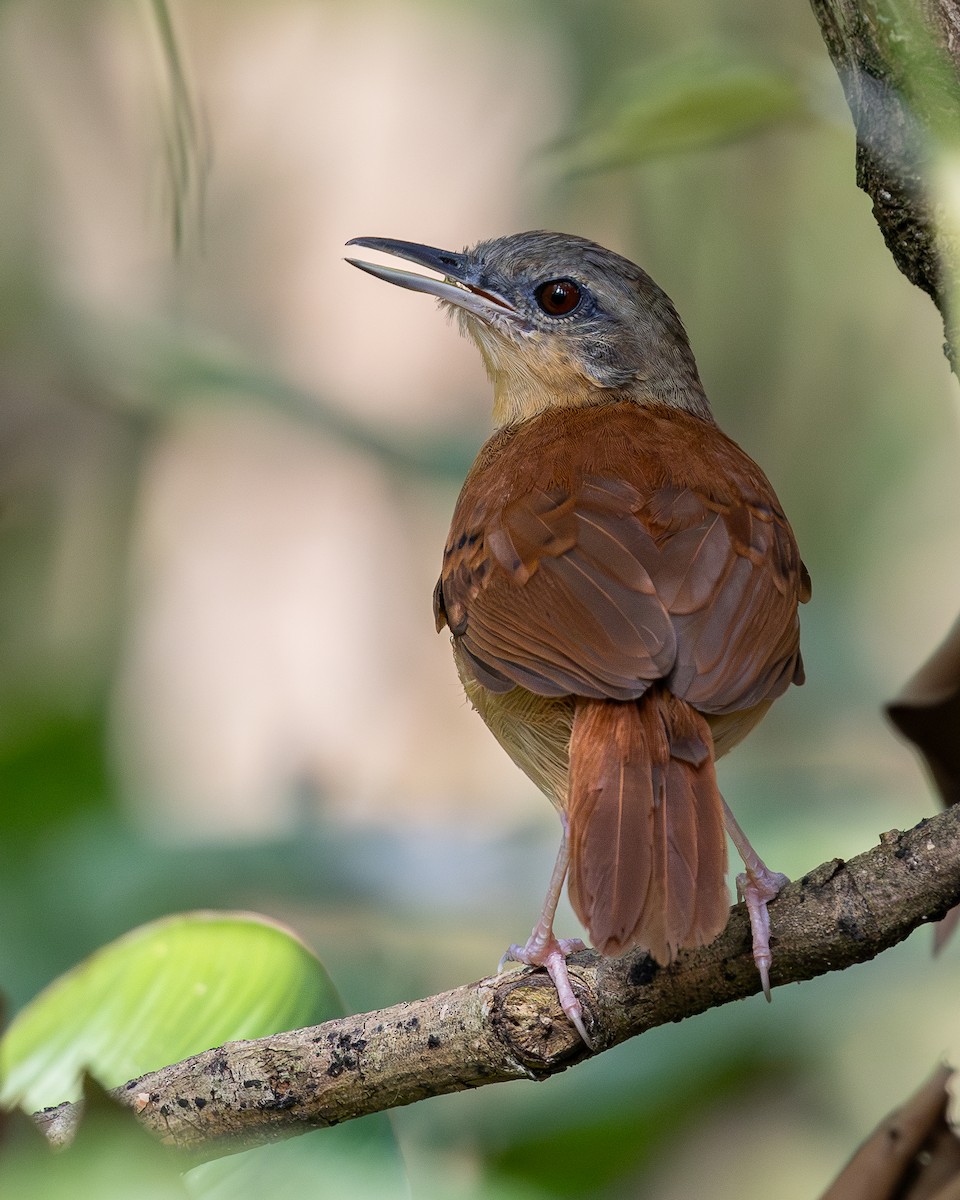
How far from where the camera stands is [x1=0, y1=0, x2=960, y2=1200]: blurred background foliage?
376cm

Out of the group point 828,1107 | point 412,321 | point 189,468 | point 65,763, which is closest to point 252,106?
point 412,321

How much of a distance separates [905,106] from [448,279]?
187cm

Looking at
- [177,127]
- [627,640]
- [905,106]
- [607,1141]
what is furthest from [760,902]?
[177,127]

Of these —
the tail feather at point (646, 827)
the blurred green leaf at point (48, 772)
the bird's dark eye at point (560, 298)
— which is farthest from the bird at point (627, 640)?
the blurred green leaf at point (48, 772)

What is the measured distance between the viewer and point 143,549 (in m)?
5.62

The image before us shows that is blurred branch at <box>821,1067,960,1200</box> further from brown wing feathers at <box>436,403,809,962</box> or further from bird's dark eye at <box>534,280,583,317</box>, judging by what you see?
bird's dark eye at <box>534,280,583,317</box>

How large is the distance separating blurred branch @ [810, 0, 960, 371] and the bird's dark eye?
143 centimetres

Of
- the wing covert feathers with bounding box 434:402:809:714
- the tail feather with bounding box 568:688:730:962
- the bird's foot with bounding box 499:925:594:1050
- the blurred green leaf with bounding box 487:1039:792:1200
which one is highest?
the wing covert feathers with bounding box 434:402:809:714

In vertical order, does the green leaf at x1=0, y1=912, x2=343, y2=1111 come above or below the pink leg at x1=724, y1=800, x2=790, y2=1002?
below

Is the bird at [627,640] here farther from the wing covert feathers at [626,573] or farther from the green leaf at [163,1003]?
the green leaf at [163,1003]

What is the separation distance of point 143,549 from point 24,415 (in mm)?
669

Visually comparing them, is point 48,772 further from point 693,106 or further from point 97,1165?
point 97,1165

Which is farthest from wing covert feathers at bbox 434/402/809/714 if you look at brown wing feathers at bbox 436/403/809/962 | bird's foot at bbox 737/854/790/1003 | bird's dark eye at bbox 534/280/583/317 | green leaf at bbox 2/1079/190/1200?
green leaf at bbox 2/1079/190/1200

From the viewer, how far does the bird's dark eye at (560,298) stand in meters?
3.70
